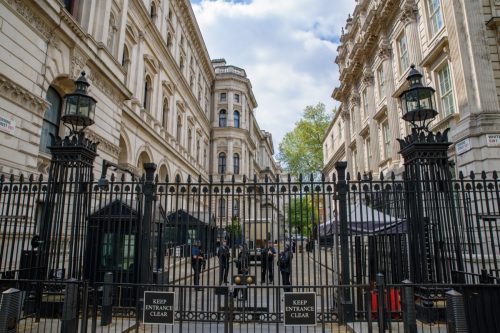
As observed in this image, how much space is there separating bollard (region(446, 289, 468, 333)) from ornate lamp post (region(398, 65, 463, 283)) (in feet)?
4.61

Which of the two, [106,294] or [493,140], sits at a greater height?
[493,140]

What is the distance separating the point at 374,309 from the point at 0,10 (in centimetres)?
1226

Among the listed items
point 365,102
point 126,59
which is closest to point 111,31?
point 126,59

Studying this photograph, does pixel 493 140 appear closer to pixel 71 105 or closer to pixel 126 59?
pixel 71 105

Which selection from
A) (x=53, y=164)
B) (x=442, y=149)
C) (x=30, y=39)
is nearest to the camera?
(x=442, y=149)

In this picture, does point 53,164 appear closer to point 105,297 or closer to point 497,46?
point 105,297

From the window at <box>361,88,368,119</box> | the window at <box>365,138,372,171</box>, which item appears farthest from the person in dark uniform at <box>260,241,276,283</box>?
the window at <box>361,88,368,119</box>

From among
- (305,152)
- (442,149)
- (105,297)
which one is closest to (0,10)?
(105,297)

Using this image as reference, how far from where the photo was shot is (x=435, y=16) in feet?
53.5

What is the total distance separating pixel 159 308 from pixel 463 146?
12.2 m

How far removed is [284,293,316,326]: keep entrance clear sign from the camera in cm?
538

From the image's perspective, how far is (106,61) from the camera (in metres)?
15.5

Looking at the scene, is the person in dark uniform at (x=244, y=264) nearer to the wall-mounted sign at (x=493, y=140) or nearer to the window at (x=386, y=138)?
the wall-mounted sign at (x=493, y=140)

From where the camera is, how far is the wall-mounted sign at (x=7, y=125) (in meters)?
9.35
